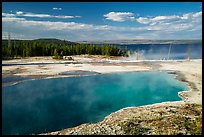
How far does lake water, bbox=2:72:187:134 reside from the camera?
44.9ft

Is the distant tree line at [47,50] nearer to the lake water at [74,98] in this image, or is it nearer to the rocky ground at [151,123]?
the lake water at [74,98]

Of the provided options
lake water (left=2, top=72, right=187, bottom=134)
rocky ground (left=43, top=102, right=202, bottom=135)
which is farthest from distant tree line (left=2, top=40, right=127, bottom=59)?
rocky ground (left=43, top=102, right=202, bottom=135)

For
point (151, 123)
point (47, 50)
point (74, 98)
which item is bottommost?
point (74, 98)

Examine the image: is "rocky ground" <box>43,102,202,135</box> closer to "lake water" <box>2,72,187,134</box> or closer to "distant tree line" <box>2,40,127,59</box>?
"lake water" <box>2,72,187,134</box>

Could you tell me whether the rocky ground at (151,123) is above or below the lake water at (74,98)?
above

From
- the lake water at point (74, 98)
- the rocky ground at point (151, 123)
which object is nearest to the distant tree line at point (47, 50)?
the lake water at point (74, 98)

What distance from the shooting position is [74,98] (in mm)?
18984

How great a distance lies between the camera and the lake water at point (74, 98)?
44.9 ft

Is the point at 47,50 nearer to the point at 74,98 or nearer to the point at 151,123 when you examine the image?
the point at 74,98

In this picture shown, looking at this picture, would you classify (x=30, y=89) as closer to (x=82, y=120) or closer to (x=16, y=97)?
(x=16, y=97)

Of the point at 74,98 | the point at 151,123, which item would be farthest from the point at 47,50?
the point at 151,123

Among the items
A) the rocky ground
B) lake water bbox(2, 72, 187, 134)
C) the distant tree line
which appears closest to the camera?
the rocky ground

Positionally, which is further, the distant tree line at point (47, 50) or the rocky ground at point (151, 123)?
the distant tree line at point (47, 50)

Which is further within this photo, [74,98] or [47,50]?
[47,50]
